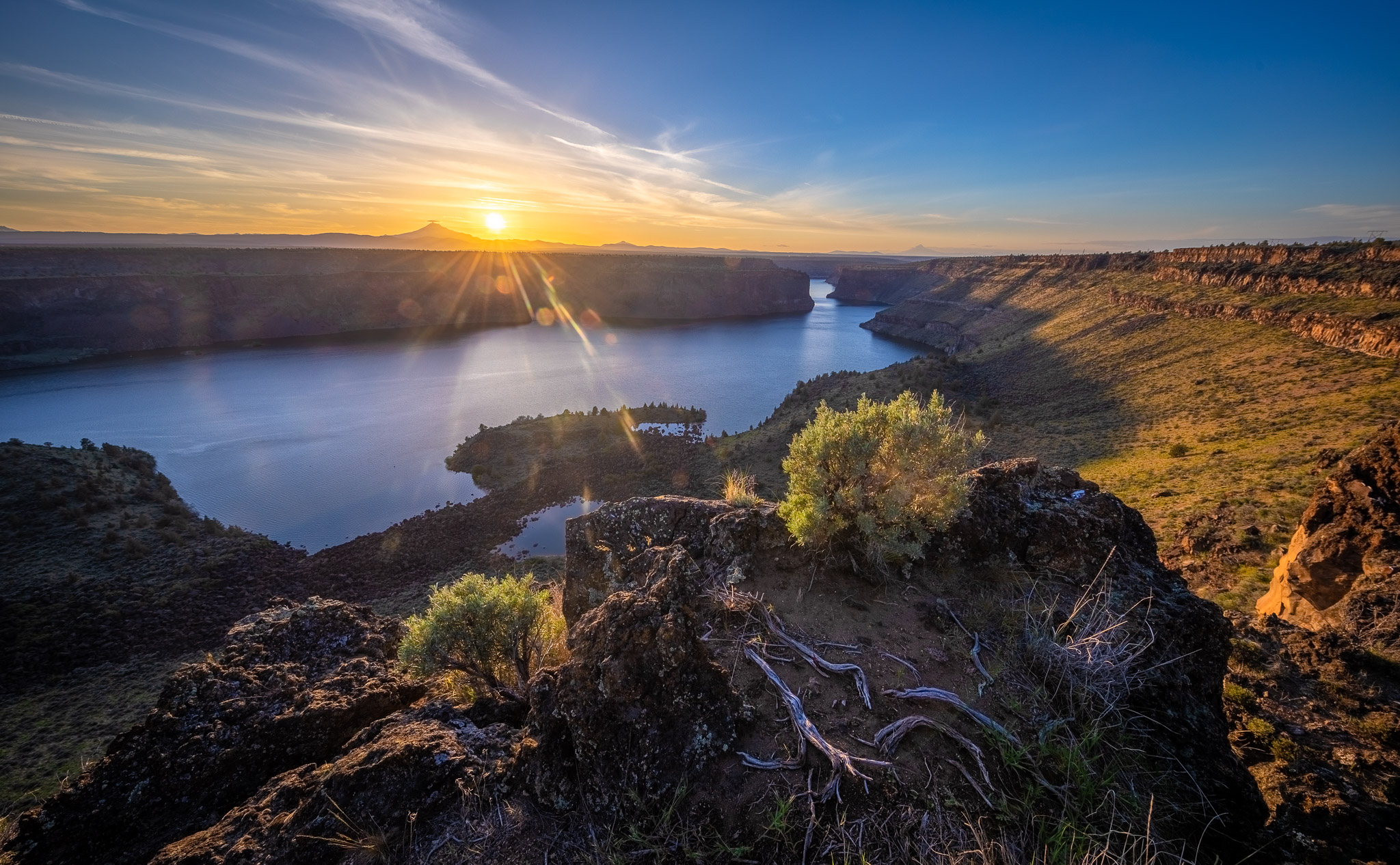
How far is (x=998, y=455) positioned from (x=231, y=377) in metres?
70.5

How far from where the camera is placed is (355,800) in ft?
12.4

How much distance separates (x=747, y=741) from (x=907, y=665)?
177 centimetres

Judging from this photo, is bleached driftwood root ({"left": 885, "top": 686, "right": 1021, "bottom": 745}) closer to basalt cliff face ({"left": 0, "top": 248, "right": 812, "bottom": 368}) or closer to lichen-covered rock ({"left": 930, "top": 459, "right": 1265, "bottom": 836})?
lichen-covered rock ({"left": 930, "top": 459, "right": 1265, "bottom": 836})

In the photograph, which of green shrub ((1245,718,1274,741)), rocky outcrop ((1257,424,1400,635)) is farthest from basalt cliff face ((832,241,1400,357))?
green shrub ((1245,718,1274,741))

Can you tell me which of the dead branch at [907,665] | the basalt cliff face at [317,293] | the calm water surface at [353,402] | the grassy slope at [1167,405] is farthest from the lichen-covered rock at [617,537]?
the basalt cliff face at [317,293]

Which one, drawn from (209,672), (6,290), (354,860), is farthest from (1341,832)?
(6,290)

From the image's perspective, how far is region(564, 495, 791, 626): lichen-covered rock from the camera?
660 cm

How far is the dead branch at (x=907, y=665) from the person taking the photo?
4.50 metres

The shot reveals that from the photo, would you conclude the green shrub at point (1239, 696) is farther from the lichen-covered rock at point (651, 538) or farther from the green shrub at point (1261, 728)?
the lichen-covered rock at point (651, 538)

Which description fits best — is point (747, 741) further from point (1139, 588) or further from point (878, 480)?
point (1139, 588)

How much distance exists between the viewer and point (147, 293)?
68.0m

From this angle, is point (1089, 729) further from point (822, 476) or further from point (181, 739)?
point (181, 739)

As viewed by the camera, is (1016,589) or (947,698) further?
(1016,589)

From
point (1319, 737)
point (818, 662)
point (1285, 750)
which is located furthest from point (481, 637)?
point (1319, 737)
